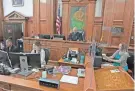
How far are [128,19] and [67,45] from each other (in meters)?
2.35

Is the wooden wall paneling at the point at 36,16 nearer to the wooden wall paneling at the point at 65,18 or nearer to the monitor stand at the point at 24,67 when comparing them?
the wooden wall paneling at the point at 65,18

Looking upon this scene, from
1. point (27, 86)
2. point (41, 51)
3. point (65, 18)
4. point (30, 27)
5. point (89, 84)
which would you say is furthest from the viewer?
point (30, 27)

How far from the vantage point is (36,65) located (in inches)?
92.5

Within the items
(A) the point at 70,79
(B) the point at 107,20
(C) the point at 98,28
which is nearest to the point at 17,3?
(C) the point at 98,28

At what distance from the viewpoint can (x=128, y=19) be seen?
4.48 metres

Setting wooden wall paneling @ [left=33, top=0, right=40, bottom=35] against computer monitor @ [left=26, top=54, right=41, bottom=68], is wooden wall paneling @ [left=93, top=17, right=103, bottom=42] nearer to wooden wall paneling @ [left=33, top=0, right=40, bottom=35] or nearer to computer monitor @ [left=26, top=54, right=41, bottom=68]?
wooden wall paneling @ [left=33, top=0, right=40, bottom=35]

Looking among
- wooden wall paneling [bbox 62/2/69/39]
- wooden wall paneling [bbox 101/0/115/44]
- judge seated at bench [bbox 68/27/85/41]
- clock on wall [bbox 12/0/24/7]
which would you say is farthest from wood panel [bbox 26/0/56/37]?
wooden wall paneling [bbox 101/0/115/44]

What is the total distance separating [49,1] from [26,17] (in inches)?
55.7

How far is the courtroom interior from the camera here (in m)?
1.94

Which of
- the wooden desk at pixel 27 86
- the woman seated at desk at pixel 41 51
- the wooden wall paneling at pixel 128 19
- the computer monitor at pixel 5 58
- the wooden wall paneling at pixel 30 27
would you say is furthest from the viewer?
the wooden wall paneling at pixel 30 27

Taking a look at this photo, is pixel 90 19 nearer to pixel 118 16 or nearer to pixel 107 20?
pixel 107 20

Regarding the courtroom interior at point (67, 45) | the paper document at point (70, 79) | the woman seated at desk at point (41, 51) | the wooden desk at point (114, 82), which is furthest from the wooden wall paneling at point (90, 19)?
the paper document at point (70, 79)

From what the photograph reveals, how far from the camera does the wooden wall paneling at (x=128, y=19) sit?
4371 millimetres

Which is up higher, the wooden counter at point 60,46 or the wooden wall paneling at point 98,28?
the wooden wall paneling at point 98,28
